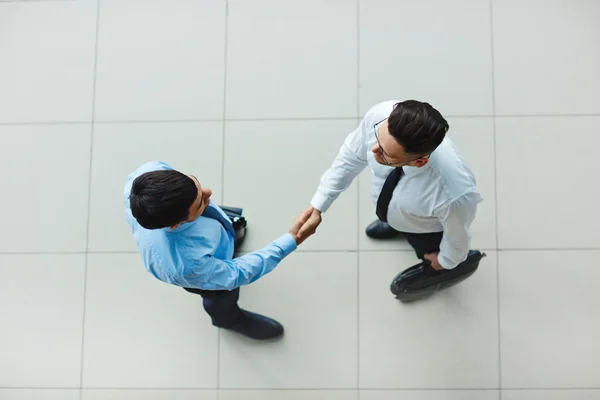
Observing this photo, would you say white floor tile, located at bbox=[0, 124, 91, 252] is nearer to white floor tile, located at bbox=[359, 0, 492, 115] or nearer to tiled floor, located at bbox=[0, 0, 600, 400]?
tiled floor, located at bbox=[0, 0, 600, 400]

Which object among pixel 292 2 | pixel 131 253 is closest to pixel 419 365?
pixel 131 253

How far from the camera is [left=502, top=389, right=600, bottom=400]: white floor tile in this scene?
2.25 m

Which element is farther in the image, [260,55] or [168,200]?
[260,55]

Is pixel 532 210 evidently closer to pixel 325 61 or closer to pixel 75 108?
pixel 325 61

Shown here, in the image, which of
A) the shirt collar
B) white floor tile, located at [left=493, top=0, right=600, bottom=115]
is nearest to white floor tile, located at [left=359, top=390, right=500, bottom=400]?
the shirt collar

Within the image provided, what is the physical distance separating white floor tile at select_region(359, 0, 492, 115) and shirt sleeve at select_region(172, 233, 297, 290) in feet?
3.33

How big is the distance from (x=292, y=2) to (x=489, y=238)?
1.60m

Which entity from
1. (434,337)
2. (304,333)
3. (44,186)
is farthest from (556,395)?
(44,186)

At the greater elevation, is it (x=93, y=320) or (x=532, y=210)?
(x=532, y=210)

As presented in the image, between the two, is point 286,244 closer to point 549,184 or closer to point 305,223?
point 305,223

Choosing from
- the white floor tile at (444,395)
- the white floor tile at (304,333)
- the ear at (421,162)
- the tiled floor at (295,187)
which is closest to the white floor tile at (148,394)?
the tiled floor at (295,187)

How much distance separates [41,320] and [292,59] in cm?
191

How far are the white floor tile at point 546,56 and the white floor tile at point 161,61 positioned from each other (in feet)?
4.87

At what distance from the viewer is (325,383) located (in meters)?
2.31
